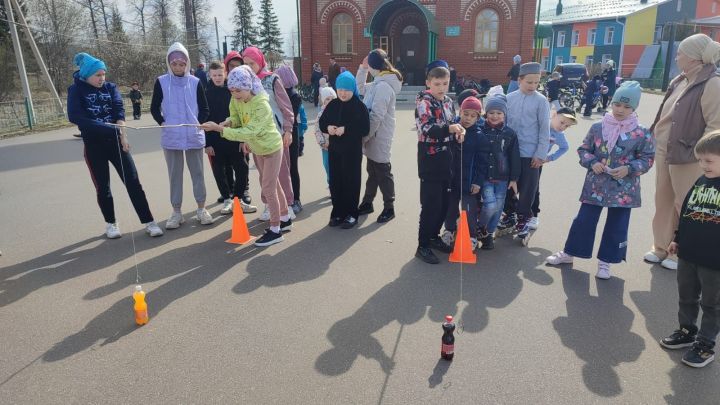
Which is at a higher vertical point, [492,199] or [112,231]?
[492,199]

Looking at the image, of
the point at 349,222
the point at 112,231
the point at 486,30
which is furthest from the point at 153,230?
the point at 486,30

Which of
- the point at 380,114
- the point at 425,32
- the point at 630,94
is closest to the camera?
the point at 630,94

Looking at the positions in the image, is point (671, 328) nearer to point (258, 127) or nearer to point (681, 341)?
point (681, 341)

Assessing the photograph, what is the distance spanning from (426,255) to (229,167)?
3.31 meters

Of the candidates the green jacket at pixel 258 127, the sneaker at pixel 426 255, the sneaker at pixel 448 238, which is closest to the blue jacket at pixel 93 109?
the green jacket at pixel 258 127

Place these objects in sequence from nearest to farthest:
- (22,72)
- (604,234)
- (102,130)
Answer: (604,234), (102,130), (22,72)

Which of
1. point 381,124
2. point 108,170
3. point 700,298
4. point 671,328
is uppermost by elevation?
point 381,124

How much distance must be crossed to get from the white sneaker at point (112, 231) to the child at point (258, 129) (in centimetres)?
174

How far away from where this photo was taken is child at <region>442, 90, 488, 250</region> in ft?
15.5

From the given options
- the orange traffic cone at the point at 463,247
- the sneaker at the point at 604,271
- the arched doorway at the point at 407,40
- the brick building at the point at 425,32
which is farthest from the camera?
the arched doorway at the point at 407,40

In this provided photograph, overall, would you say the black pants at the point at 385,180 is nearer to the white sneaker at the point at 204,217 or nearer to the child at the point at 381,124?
the child at the point at 381,124

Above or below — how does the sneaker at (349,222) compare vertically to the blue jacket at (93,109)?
below

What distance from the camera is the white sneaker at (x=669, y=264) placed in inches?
179

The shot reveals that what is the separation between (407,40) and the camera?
28.4 meters
